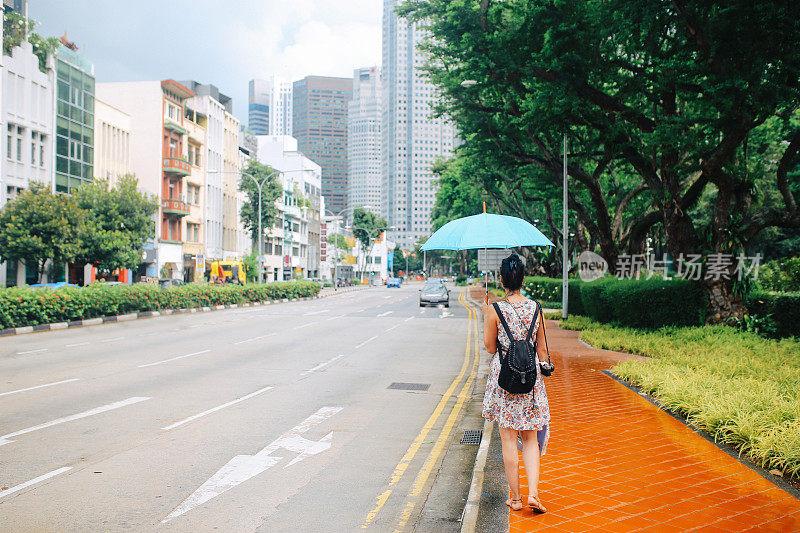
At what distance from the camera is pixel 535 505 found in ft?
15.7

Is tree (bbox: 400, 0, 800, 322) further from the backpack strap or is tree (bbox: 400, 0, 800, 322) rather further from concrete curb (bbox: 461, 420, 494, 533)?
the backpack strap

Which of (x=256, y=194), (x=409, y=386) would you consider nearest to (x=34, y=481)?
(x=409, y=386)

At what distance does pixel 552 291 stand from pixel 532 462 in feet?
103

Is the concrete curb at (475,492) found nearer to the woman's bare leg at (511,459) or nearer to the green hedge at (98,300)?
the woman's bare leg at (511,459)

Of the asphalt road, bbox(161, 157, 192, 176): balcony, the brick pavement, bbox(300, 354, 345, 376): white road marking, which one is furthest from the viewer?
bbox(161, 157, 192, 176): balcony

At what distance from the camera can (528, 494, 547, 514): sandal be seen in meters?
4.77

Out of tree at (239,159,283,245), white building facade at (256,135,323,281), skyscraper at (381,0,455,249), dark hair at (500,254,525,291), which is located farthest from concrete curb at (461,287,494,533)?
skyscraper at (381,0,455,249)

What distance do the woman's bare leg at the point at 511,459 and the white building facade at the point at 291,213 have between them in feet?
239

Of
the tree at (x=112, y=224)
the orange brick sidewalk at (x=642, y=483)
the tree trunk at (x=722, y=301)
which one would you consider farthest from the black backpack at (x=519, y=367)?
the tree at (x=112, y=224)

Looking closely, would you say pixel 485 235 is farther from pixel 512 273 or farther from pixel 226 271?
pixel 226 271

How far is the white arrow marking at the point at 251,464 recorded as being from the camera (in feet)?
17.7

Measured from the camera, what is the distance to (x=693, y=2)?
12773 millimetres

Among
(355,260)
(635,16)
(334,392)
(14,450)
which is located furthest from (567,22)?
(355,260)

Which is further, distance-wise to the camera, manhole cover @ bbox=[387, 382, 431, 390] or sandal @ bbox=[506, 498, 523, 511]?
manhole cover @ bbox=[387, 382, 431, 390]
